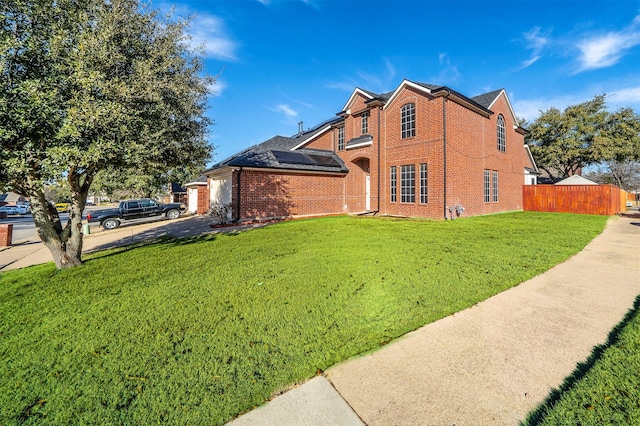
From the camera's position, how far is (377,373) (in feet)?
7.99

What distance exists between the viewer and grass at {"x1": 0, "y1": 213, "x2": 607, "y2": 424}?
2.20 metres

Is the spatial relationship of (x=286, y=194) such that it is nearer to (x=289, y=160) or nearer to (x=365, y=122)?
(x=289, y=160)

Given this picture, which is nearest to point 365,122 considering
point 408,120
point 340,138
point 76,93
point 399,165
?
point 340,138

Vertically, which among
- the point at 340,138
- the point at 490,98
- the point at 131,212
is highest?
the point at 490,98

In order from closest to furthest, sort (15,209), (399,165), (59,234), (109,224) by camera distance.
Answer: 1. (59,234)
2. (399,165)
3. (109,224)
4. (15,209)

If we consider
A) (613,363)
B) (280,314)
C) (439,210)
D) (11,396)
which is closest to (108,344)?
(11,396)

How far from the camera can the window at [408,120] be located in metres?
14.1

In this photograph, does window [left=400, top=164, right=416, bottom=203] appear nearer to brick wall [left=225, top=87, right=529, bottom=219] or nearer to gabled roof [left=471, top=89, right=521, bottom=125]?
brick wall [left=225, top=87, right=529, bottom=219]

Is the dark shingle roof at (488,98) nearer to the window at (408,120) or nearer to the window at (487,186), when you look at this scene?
the window at (487,186)

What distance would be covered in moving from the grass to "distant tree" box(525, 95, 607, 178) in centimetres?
2693

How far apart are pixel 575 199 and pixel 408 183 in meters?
11.7

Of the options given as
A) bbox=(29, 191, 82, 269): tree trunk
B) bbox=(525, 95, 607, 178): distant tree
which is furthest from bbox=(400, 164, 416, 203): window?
bbox=(525, 95, 607, 178): distant tree

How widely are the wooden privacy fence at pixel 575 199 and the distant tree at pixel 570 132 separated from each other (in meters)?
9.88

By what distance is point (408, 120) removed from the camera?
14.4 m
